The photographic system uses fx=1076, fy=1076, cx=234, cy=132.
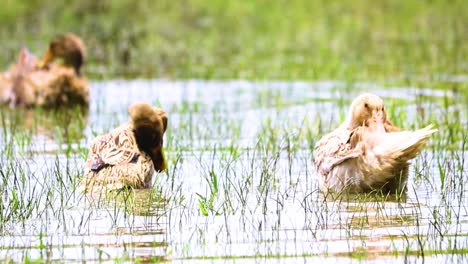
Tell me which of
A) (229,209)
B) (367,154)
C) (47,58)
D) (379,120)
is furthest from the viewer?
(47,58)

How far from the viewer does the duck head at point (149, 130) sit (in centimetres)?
955

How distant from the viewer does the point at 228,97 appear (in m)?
15.6

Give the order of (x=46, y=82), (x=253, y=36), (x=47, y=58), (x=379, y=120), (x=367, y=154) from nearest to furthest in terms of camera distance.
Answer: (x=367, y=154)
(x=379, y=120)
(x=46, y=82)
(x=47, y=58)
(x=253, y=36)

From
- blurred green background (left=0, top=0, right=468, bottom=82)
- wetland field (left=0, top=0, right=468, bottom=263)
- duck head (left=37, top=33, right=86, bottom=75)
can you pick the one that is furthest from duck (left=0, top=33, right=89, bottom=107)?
blurred green background (left=0, top=0, right=468, bottom=82)

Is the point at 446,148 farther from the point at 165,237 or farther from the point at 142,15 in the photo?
the point at 142,15

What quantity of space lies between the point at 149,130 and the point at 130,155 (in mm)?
388

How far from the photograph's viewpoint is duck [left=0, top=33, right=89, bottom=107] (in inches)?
611

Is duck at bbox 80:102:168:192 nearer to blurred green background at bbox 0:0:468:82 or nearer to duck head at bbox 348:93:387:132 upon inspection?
duck head at bbox 348:93:387:132

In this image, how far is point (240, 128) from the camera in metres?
12.4

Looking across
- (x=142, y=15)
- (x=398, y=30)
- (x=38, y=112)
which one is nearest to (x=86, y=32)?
(x=142, y=15)

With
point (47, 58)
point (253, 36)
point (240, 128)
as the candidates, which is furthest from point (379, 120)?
point (253, 36)

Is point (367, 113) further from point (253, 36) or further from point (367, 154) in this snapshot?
point (253, 36)

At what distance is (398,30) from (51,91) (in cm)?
968

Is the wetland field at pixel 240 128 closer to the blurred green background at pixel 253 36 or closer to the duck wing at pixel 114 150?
the blurred green background at pixel 253 36
